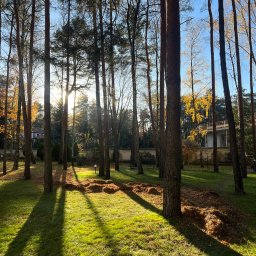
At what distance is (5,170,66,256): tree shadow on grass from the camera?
4.46 m

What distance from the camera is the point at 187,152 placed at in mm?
25172

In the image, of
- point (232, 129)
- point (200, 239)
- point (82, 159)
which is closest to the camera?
point (200, 239)

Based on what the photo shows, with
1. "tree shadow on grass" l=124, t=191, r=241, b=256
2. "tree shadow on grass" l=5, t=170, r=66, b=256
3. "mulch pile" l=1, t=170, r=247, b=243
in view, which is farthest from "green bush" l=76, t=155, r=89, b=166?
"tree shadow on grass" l=124, t=191, r=241, b=256

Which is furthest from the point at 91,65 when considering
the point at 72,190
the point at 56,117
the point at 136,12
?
the point at 56,117

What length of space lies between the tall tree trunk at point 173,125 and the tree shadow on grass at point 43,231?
2201mm

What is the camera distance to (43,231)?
5.26m

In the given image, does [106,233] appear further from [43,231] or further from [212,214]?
[212,214]

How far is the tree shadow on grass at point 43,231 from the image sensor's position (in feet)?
14.6

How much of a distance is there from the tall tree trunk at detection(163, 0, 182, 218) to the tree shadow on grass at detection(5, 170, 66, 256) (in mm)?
2201

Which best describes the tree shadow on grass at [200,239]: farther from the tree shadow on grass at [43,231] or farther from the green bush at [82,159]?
the green bush at [82,159]

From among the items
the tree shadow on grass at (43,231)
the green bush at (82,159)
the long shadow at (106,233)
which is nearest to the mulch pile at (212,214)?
the long shadow at (106,233)

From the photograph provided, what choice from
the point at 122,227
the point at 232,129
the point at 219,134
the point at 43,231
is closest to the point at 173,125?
the point at 122,227

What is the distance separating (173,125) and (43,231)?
320 centimetres

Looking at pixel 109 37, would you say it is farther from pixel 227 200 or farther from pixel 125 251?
pixel 125 251
